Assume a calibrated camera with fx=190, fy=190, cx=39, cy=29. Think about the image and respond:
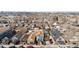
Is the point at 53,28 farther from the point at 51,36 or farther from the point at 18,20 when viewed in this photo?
the point at 18,20
